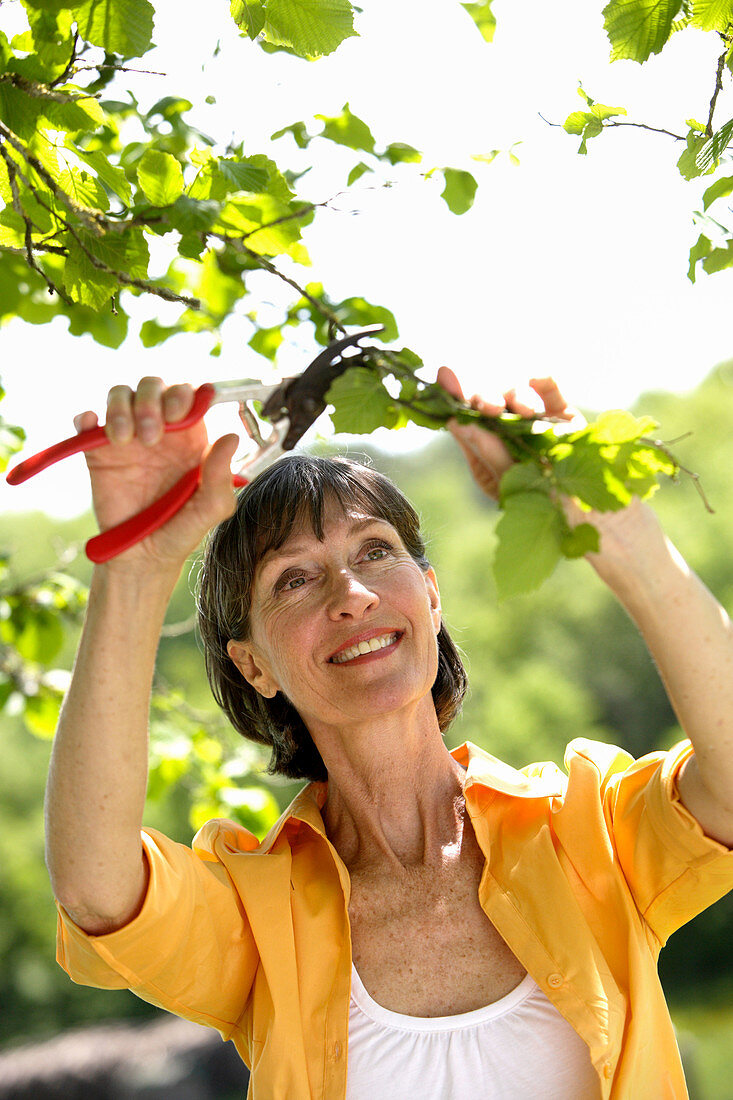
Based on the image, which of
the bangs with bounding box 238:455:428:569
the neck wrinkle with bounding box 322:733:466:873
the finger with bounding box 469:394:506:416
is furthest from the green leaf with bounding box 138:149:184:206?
the neck wrinkle with bounding box 322:733:466:873

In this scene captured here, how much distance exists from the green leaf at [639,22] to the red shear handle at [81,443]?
741 mm

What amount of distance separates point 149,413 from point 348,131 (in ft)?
2.92

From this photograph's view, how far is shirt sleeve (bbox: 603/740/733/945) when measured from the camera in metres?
1.62

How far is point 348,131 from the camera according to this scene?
74.6 inches

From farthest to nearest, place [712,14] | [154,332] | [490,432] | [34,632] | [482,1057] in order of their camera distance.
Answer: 1. [34,632]
2. [154,332]
3. [482,1057]
4. [712,14]
5. [490,432]

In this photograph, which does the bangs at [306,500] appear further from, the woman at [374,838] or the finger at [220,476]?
the finger at [220,476]

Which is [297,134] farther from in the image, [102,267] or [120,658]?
[120,658]

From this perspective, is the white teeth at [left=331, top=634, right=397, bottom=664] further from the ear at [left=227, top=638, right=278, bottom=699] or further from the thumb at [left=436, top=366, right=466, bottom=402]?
the thumb at [left=436, top=366, right=466, bottom=402]

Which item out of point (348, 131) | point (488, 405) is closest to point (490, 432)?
point (488, 405)

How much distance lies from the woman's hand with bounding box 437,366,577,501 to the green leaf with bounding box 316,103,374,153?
0.83 m

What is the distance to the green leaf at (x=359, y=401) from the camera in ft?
4.13

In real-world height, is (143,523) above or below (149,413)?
below

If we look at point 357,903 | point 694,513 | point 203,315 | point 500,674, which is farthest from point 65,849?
point 694,513

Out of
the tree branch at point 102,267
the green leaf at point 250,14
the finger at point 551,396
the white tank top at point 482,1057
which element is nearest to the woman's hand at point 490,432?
the finger at point 551,396
